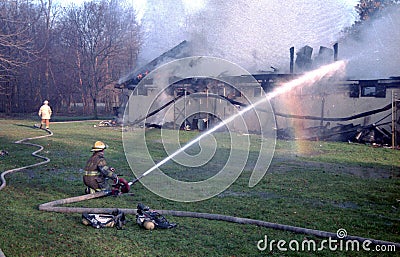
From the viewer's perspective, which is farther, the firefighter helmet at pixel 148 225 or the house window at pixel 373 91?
the house window at pixel 373 91

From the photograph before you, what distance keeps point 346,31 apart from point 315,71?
479 inches

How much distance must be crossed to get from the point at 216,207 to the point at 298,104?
55.1ft

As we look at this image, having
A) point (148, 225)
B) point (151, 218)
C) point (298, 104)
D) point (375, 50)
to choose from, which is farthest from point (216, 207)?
point (375, 50)

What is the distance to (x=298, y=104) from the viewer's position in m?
23.6

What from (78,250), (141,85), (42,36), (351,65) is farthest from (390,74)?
(42,36)

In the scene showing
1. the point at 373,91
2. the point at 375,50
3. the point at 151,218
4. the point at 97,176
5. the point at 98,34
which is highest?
the point at 98,34

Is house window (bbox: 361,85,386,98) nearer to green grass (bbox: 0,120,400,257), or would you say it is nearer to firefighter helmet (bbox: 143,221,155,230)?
green grass (bbox: 0,120,400,257)

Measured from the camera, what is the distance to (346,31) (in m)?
33.9

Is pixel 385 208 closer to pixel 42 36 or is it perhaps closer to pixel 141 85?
pixel 141 85

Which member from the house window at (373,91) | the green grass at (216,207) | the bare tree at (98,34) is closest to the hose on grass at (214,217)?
the green grass at (216,207)

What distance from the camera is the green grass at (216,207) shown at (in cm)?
571

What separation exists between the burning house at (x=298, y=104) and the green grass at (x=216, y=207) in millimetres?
6968

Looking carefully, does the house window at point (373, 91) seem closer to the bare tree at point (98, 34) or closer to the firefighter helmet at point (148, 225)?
the firefighter helmet at point (148, 225)

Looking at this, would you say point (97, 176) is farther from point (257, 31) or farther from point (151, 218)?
point (257, 31)
